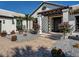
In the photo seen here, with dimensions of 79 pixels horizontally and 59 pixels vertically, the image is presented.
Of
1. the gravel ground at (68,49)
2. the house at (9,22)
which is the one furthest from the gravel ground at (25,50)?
the house at (9,22)

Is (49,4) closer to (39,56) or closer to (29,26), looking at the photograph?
(29,26)

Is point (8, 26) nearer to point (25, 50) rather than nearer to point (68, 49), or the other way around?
point (25, 50)

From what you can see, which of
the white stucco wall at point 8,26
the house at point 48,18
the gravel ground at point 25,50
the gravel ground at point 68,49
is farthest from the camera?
the white stucco wall at point 8,26

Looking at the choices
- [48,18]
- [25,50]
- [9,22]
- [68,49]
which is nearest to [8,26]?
[9,22]

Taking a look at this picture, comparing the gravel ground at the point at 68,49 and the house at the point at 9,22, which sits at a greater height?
the house at the point at 9,22

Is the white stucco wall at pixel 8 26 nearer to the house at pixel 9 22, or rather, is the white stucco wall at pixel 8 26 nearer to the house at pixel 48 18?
the house at pixel 9 22

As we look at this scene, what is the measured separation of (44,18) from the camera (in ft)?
76.0

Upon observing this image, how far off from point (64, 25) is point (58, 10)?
414 centimetres

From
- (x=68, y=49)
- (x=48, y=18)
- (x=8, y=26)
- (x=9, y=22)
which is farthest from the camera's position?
(x=48, y=18)

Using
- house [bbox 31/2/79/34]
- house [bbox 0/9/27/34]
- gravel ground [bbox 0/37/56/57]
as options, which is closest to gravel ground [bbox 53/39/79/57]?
gravel ground [bbox 0/37/56/57]

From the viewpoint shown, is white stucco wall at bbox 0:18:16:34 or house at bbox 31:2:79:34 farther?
white stucco wall at bbox 0:18:16:34

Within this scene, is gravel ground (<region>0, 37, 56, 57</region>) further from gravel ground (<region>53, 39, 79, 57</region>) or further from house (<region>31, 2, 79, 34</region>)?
house (<region>31, 2, 79, 34</region>)

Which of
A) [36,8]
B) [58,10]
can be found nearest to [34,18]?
[36,8]

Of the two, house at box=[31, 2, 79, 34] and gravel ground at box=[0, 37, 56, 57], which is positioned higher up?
house at box=[31, 2, 79, 34]
